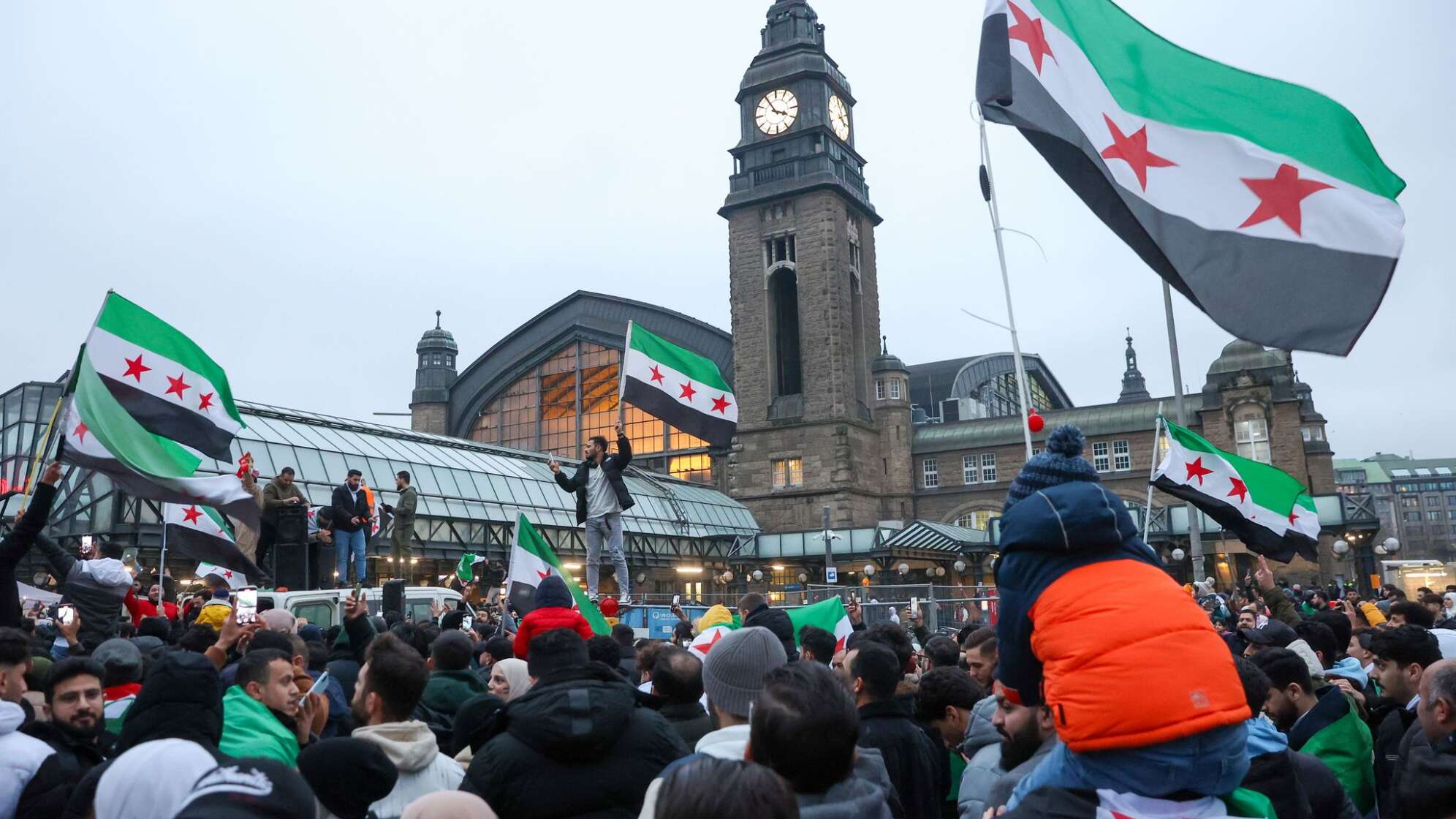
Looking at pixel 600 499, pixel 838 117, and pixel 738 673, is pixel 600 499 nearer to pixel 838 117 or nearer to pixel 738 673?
pixel 738 673

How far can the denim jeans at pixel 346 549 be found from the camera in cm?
1593

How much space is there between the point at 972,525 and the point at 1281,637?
2210 inches

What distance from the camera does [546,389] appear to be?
68625 millimetres

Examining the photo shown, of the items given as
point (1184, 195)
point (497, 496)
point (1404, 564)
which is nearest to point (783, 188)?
point (497, 496)

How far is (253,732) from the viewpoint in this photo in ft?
15.9

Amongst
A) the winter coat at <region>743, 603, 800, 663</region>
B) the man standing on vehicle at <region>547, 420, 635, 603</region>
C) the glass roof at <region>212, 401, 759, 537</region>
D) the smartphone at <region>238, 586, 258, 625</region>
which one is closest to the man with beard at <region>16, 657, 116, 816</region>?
the smartphone at <region>238, 586, 258, 625</region>

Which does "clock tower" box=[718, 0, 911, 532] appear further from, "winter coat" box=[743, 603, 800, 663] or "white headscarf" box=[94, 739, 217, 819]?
"white headscarf" box=[94, 739, 217, 819]

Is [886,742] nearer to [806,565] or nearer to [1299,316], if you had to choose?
[1299,316]

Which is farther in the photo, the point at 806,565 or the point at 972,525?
the point at 972,525

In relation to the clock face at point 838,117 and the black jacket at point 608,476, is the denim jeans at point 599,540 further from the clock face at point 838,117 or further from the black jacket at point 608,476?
the clock face at point 838,117

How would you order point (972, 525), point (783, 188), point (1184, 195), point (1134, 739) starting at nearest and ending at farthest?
1. point (1134, 739)
2. point (1184, 195)
3. point (783, 188)
4. point (972, 525)

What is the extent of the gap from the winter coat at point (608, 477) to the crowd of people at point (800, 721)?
23.7ft

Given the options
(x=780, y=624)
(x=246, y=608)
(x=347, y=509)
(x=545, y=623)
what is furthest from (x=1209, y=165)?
(x=347, y=509)

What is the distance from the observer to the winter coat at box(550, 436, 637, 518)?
1484 centimetres
